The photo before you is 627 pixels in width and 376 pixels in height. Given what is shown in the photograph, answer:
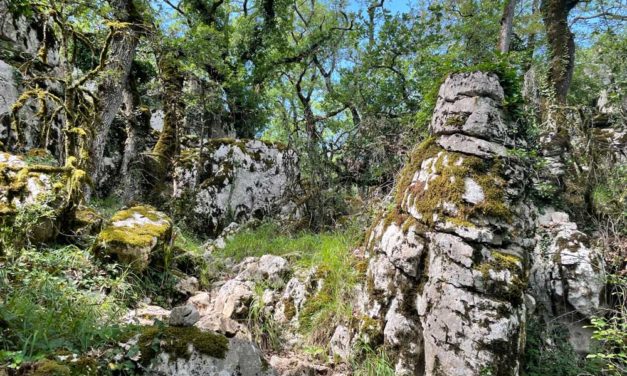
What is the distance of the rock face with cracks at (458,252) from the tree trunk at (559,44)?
15.6 feet

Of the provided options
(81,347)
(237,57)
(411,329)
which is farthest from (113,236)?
(237,57)

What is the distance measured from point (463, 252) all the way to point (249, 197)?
6234 mm

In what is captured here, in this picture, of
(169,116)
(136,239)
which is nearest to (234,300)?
(136,239)

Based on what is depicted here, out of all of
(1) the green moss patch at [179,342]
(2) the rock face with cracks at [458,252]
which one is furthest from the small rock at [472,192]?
(1) the green moss patch at [179,342]

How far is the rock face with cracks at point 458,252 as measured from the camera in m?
3.03

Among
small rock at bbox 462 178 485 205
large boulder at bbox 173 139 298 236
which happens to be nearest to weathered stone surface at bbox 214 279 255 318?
small rock at bbox 462 178 485 205

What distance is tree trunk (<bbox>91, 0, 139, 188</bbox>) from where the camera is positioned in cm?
639

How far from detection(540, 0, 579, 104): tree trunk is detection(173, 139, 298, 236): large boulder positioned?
6268mm

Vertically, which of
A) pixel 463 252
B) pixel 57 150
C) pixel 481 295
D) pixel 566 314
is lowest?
pixel 566 314

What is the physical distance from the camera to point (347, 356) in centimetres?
361

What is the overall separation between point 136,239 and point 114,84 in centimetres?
378

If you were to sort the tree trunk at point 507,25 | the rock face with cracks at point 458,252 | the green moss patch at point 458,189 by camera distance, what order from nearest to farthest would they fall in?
1. the rock face with cracks at point 458,252
2. the green moss patch at point 458,189
3. the tree trunk at point 507,25

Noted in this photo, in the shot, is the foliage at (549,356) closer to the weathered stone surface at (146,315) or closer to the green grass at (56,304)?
the weathered stone surface at (146,315)

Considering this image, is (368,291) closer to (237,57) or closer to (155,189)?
(155,189)
